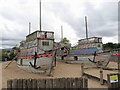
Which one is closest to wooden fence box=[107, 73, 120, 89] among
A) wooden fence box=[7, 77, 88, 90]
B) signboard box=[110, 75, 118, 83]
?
signboard box=[110, 75, 118, 83]

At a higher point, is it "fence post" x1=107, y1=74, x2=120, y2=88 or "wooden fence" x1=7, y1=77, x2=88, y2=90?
"wooden fence" x1=7, y1=77, x2=88, y2=90

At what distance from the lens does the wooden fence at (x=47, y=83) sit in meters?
3.49

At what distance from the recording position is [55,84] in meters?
3.68

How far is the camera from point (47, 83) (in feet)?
11.9

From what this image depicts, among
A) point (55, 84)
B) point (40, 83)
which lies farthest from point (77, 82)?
point (40, 83)

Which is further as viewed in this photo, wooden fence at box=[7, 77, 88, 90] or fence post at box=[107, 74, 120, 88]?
fence post at box=[107, 74, 120, 88]

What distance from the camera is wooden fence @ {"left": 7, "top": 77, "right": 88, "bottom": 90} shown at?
349cm

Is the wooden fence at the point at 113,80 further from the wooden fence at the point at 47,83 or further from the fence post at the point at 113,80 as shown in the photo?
the wooden fence at the point at 47,83

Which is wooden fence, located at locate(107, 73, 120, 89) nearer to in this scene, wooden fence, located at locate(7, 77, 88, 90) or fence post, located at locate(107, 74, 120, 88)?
fence post, located at locate(107, 74, 120, 88)

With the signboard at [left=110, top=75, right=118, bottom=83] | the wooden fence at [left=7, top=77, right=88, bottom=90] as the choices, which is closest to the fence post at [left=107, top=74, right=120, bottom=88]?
the signboard at [left=110, top=75, right=118, bottom=83]

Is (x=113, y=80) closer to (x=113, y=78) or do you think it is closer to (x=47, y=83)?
(x=113, y=78)

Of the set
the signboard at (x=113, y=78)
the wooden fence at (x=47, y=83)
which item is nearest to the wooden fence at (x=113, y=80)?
the signboard at (x=113, y=78)

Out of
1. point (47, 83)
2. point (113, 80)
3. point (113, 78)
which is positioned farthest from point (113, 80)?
point (47, 83)

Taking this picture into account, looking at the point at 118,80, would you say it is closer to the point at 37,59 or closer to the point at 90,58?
the point at 37,59
